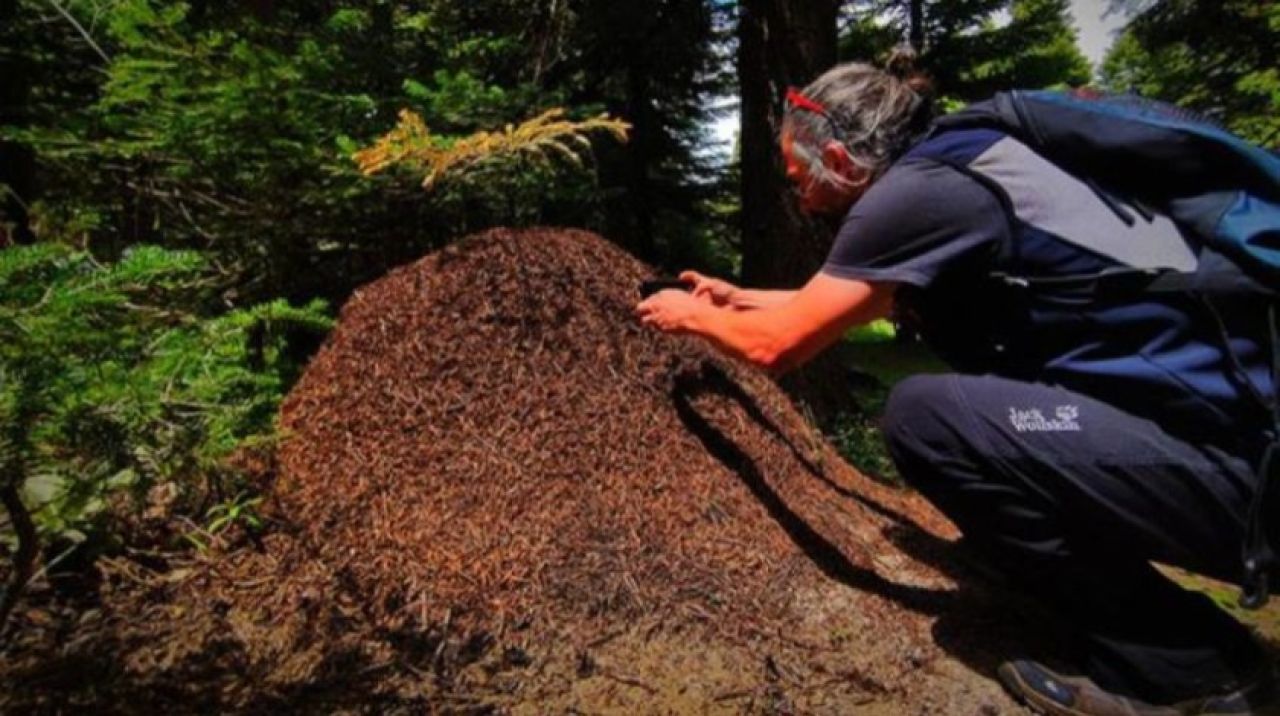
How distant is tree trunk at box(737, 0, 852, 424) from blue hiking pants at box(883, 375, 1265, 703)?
2117mm

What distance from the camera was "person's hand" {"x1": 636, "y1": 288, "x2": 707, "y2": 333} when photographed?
2.57 metres

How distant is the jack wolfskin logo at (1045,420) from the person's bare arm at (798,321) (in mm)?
453

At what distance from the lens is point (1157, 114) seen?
2.06 m

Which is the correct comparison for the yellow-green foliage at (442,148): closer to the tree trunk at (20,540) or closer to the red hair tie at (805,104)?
the red hair tie at (805,104)

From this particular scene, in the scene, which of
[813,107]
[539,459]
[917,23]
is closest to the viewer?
[813,107]

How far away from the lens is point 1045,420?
2.16 m

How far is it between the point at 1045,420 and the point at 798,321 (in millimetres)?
700

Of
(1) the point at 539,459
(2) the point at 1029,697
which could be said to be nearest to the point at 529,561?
(1) the point at 539,459

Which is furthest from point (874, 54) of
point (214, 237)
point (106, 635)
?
point (106, 635)

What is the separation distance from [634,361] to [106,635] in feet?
5.86

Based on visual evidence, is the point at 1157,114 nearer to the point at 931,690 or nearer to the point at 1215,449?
the point at 1215,449

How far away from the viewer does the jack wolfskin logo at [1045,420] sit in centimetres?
213

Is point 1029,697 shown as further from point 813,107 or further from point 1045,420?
point 813,107

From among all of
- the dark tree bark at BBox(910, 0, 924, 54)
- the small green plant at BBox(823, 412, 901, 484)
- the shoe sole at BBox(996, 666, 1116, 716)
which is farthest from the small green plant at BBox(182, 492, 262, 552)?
the dark tree bark at BBox(910, 0, 924, 54)
